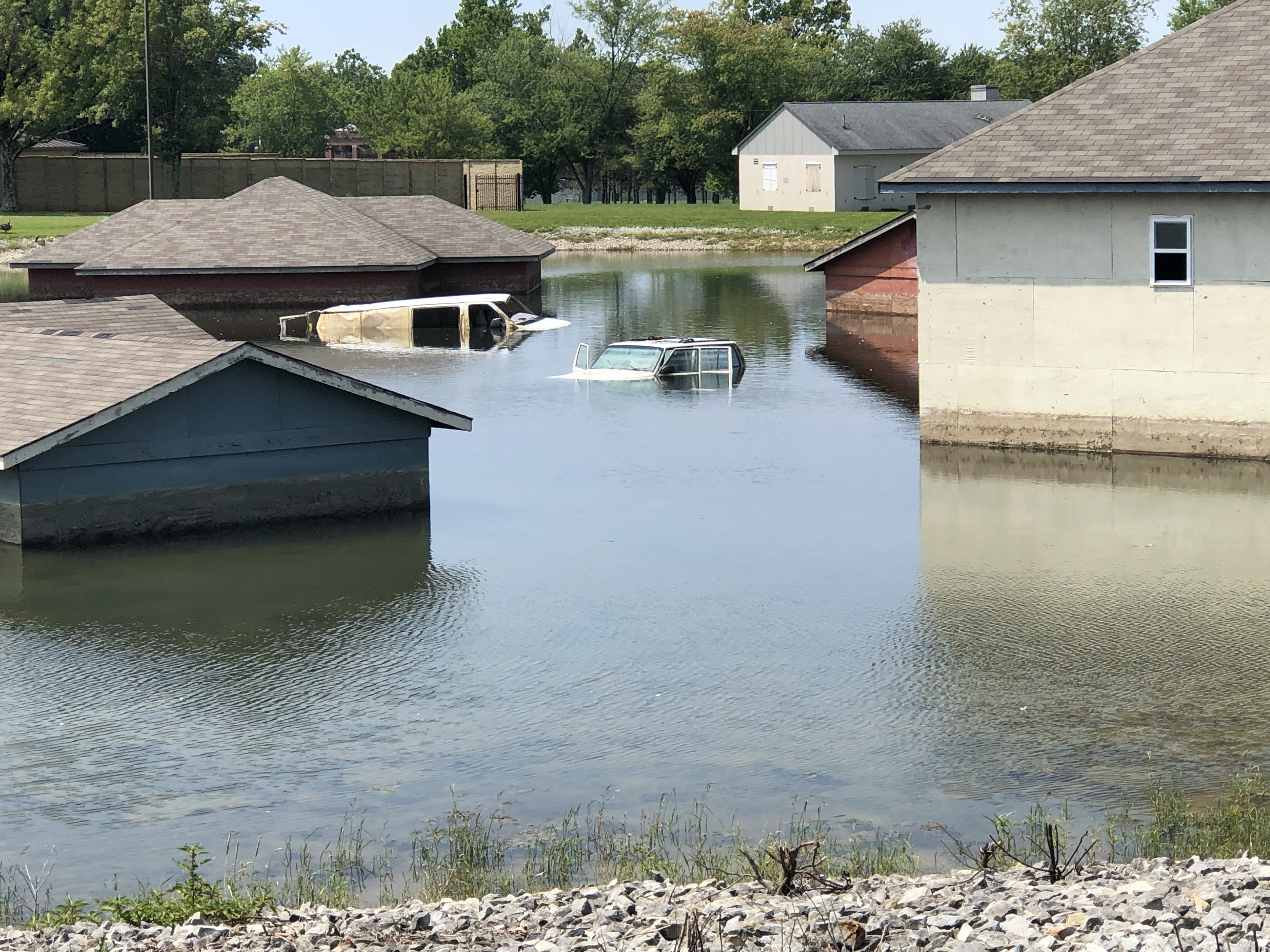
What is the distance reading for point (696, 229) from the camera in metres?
Result: 90.4

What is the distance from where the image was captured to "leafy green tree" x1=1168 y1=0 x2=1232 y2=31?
132m

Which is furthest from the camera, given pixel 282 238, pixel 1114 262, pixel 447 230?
pixel 447 230

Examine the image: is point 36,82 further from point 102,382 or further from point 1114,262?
point 1114,262

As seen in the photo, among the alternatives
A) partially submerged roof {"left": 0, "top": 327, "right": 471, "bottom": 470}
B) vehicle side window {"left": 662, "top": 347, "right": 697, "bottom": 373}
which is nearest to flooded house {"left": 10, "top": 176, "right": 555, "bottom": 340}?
vehicle side window {"left": 662, "top": 347, "right": 697, "bottom": 373}

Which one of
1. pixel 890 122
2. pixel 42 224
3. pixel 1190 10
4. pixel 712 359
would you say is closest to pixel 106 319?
pixel 712 359

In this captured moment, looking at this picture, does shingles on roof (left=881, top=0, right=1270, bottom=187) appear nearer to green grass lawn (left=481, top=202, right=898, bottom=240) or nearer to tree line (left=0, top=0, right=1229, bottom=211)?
green grass lawn (left=481, top=202, right=898, bottom=240)

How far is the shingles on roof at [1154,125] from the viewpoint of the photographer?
84.0 ft

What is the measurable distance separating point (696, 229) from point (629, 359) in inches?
2046

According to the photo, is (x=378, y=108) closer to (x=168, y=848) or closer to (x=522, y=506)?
(x=522, y=506)

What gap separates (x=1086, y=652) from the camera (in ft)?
55.3

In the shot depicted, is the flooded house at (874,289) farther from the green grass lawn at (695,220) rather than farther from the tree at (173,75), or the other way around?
the tree at (173,75)

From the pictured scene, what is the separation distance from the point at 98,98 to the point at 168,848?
321 ft

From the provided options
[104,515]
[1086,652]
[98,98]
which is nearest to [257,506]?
[104,515]

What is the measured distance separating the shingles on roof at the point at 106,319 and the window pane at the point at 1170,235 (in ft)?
46.3
